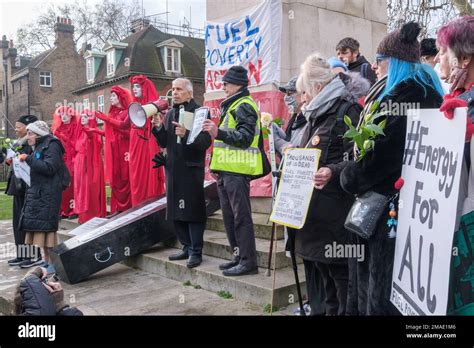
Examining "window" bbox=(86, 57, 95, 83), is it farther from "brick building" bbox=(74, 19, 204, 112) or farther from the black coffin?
the black coffin

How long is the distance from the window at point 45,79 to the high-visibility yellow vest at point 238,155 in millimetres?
38747

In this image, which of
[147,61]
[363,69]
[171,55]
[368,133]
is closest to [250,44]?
[363,69]

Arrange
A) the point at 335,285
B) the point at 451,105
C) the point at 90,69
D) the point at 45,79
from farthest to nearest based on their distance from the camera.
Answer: the point at 45,79 → the point at 90,69 → the point at 335,285 → the point at 451,105

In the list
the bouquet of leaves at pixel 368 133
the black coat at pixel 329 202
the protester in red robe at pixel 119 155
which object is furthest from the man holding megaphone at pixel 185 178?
the bouquet of leaves at pixel 368 133

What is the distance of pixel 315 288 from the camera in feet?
11.5

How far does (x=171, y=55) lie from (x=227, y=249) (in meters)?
27.4

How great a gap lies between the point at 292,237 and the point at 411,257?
1.22 meters

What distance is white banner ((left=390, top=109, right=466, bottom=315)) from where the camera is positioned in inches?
79.9

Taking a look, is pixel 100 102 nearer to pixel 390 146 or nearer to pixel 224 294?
pixel 224 294

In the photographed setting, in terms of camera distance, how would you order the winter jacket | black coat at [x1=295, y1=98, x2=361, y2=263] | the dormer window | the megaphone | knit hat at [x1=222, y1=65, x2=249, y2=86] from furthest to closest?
the dormer window → the megaphone → the winter jacket → knit hat at [x1=222, y1=65, x2=249, y2=86] → black coat at [x1=295, y1=98, x2=361, y2=263]

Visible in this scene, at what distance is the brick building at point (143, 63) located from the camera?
29.8 meters

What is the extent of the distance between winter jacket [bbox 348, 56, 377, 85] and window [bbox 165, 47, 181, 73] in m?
26.5

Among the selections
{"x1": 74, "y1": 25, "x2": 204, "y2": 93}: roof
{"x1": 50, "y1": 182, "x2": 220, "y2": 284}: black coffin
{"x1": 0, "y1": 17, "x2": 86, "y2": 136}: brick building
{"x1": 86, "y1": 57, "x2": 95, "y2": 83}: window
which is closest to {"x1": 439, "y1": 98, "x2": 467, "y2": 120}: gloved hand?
{"x1": 50, "y1": 182, "x2": 220, "y2": 284}: black coffin
